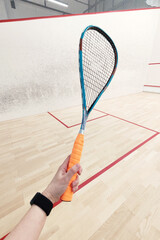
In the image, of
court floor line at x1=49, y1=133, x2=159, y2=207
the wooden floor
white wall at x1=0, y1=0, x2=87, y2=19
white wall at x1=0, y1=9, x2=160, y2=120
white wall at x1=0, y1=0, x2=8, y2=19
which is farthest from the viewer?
white wall at x1=0, y1=0, x2=87, y2=19

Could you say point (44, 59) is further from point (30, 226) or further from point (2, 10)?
→ point (2, 10)

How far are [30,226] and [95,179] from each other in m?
0.71

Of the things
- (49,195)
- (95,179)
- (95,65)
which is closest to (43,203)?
(49,195)

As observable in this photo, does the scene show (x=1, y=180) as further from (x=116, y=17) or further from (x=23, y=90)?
(x=116, y=17)

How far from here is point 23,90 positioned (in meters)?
2.43

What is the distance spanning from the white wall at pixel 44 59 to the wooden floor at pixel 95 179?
2.59ft

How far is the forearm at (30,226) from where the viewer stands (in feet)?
1.05

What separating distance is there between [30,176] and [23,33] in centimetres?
241

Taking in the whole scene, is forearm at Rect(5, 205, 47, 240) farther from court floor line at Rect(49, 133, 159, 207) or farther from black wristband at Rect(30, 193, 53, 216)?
court floor line at Rect(49, 133, 159, 207)

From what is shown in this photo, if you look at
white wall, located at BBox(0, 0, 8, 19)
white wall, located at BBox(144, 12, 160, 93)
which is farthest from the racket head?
white wall, located at BBox(0, 0, 8, 19)

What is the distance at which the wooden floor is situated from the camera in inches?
26.8

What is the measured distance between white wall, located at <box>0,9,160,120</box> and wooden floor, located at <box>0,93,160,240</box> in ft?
2.59

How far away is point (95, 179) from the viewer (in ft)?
3.24

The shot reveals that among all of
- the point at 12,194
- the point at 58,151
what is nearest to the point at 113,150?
the point at 58,151
